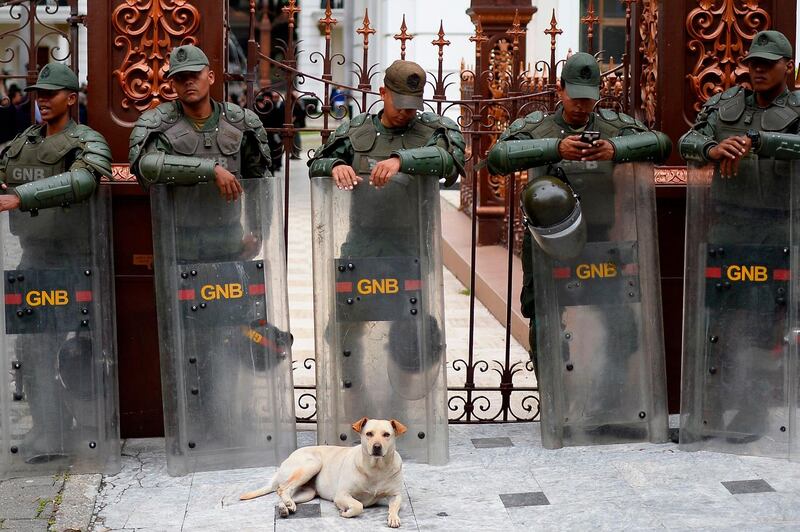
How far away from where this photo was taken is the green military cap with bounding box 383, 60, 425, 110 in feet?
19.9

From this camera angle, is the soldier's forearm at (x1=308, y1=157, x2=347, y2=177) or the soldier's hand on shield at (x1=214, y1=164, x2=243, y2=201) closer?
the soldier's hand on shield at (x1=214, y1=164, x2=243, y2=201)

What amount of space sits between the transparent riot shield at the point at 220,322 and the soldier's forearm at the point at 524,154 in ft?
3.57

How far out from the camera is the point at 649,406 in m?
6.60

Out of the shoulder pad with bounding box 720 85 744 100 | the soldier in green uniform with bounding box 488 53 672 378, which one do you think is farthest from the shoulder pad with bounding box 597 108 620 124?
the shoulder pad with bounding box 720 85 744 100

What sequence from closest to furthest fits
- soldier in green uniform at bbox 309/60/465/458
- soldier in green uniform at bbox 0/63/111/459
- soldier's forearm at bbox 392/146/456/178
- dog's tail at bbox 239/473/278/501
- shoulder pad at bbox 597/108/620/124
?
1. dog's tail at bbox 239/473/278/501
2. soldier's forearm at bbox 392/146/456/178
3. soldier in green uniform at bbox 0/63/111/459
4. soldier in green uniform at bbox 309/60/465/458
5. shoulder pad at bbox 597/108/620/124

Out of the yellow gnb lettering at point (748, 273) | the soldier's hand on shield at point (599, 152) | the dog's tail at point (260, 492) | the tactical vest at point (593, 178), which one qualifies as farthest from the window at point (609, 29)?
Result: the dog's tail at point (260, 492)

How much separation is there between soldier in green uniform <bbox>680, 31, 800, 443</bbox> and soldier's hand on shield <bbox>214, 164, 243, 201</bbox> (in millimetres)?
2203

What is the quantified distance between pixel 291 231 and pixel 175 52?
30.1 feet

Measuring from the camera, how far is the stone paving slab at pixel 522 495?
546 centimetres

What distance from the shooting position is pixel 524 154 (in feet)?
20.3

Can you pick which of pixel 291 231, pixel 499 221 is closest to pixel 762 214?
pixel 499 221

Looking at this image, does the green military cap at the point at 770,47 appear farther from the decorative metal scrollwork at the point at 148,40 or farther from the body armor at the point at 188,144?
the decorative metal scrollwork at the point at 148,40

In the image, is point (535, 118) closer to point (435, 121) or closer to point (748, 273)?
point (435, 121)

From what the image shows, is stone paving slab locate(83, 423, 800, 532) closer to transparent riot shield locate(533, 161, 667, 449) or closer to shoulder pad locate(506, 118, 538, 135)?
transparent riot shield locate(533, 161, 667, 449)
